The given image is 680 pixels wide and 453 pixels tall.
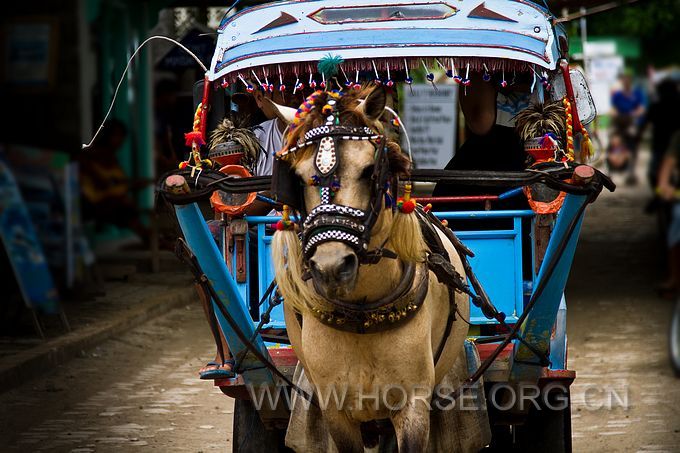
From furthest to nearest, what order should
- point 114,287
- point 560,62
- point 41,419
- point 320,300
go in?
point 114,287
point 41,419
point 560,62
point 320,300

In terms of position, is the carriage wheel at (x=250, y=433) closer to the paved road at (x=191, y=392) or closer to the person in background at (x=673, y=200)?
the paved road at (x=191, y=392)

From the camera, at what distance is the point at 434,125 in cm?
1598

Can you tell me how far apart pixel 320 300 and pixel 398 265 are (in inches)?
13.3

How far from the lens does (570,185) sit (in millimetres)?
4629

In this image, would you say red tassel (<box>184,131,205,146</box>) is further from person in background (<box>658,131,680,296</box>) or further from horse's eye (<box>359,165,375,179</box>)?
person in background (<box>658,131,680,296</box>)

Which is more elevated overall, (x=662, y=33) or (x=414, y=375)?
(x=662, y=33)

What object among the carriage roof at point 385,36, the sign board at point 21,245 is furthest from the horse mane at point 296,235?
the sign board at point 21,245

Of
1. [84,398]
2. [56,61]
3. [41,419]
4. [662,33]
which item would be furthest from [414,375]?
[662,33]

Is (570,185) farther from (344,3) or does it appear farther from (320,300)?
(344,3)

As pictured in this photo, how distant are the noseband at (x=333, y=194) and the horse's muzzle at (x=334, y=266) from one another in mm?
27

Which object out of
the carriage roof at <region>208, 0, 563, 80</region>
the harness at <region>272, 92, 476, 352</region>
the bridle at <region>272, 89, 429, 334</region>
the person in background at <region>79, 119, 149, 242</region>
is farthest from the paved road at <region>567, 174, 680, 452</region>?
the person in background at <region>79, 119, 149, 242</region>

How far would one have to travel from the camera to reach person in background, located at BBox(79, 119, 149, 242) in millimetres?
14242

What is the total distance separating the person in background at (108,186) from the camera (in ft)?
46.7

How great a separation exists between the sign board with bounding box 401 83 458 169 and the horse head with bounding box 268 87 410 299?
1149 centimetres
